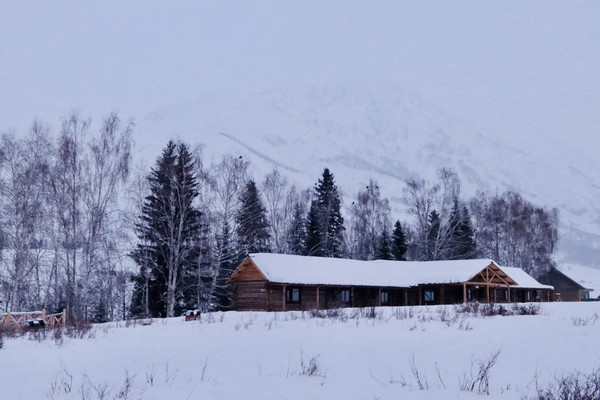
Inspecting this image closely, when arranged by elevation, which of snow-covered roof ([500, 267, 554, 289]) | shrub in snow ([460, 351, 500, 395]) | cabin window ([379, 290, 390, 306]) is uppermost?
snow-covered roof ([500, 267, 554, 289])

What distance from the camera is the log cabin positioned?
39531 mm

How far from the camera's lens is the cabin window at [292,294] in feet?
134

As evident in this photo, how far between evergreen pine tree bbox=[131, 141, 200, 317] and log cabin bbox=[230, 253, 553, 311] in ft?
13.0

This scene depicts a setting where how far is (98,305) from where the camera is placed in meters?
42.2

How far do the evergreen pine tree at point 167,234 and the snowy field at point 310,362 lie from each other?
2216cm

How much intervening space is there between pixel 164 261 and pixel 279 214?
17908 mm

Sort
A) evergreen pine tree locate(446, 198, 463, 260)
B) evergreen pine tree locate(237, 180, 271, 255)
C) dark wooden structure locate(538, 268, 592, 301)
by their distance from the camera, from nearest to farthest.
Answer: evergreen pine tree locate(237, 180, 271, 255)
evergreen pine tree locate(446, 198, 463, 260)
dark wooden structure locate(538, 268, 592, 301)

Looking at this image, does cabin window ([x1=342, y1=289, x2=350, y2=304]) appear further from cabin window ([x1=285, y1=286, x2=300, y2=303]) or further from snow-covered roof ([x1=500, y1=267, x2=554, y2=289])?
snow-covered roof ([x1=500, y1=267, x2=554, y2=289])

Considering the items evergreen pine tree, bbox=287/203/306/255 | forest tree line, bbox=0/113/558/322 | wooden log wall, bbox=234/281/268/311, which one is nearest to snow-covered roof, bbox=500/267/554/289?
forest tree line, bbox=0/113/558/322

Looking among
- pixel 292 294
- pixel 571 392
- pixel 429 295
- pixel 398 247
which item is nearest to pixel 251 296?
pixel 292 294

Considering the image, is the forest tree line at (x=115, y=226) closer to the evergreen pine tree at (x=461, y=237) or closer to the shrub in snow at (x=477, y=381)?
the evergreen pine tree at (x=461, y=237)

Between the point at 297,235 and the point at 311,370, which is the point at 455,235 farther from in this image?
the point at 311,370

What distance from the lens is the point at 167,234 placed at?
3741cm

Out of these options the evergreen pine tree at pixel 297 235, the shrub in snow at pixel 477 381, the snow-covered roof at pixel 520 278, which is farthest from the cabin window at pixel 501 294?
the shrub in snow at pixel 477 381
